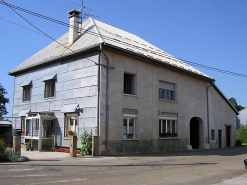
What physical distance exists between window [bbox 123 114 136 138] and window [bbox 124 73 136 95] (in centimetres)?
185

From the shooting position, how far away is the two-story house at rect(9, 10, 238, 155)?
1795cm

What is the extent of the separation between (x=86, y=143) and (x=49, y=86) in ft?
23.3

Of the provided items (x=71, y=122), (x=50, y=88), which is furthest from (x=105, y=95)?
(x=50, y=88)

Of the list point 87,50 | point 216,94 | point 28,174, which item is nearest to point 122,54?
point 87,50

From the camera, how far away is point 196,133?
2748 centimetres

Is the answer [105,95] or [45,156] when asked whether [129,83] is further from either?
[45,156]

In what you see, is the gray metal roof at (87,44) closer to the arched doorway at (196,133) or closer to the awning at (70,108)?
the awning at (70,108)

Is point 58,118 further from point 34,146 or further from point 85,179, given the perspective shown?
point 85,179

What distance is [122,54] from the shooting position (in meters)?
19.2

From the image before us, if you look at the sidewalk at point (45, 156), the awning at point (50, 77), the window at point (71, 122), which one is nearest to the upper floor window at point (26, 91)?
the awning at point (50, 77)

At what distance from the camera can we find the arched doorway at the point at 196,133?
27.1 metres

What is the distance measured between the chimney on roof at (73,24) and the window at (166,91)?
7717 mm

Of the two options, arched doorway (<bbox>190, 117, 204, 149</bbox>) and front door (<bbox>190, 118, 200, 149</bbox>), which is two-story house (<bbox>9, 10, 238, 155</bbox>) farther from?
front door (<bbox>190, 118, 200, 149</bbox>)

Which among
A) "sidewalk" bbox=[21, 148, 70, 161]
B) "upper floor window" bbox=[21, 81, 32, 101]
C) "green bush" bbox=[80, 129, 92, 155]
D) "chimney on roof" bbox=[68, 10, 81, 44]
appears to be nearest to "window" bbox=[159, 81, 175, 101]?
"green bush" bbox=[80, 129, 92, 155]
